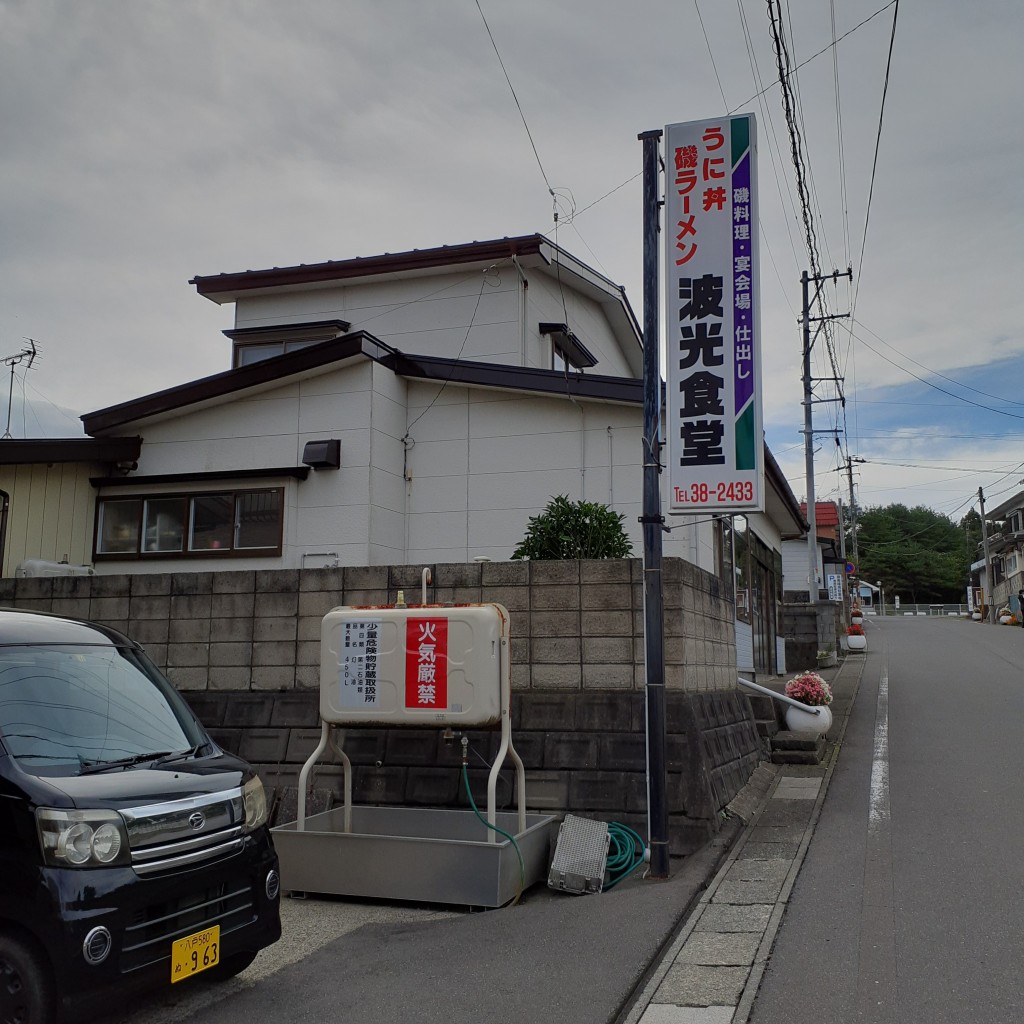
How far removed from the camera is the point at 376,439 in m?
12.0

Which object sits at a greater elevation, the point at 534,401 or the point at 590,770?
the point at 534,401

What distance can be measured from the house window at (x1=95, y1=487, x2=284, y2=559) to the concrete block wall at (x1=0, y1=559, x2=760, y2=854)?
350 centimetres

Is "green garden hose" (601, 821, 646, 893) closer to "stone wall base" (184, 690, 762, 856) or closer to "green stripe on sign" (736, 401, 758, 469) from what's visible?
"stone wall base" (184, 690, 762, 856)

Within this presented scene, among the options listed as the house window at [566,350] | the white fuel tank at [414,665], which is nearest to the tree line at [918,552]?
the house window at [566,350]

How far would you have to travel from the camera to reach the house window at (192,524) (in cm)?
1234

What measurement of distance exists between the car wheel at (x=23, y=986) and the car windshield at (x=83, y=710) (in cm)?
74

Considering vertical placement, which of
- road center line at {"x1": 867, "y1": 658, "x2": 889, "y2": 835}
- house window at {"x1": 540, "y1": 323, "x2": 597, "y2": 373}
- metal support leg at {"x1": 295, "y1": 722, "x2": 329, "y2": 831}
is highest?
house window at {"x1": 540, "y1": 323, "x2": 597, "y2": 373}

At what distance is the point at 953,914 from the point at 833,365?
2692cm

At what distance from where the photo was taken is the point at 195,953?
13.8 ft

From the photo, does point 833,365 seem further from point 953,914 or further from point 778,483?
point 953,914

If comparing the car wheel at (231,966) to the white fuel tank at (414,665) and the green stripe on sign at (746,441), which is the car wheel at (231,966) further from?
the green stripe on sign at (746,441)

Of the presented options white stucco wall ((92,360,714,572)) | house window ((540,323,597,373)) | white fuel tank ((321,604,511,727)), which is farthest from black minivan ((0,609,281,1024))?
house window ((540,323,597,373))

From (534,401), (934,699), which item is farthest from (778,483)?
(534,401)

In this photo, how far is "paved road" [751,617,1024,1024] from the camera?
4.30 metres
